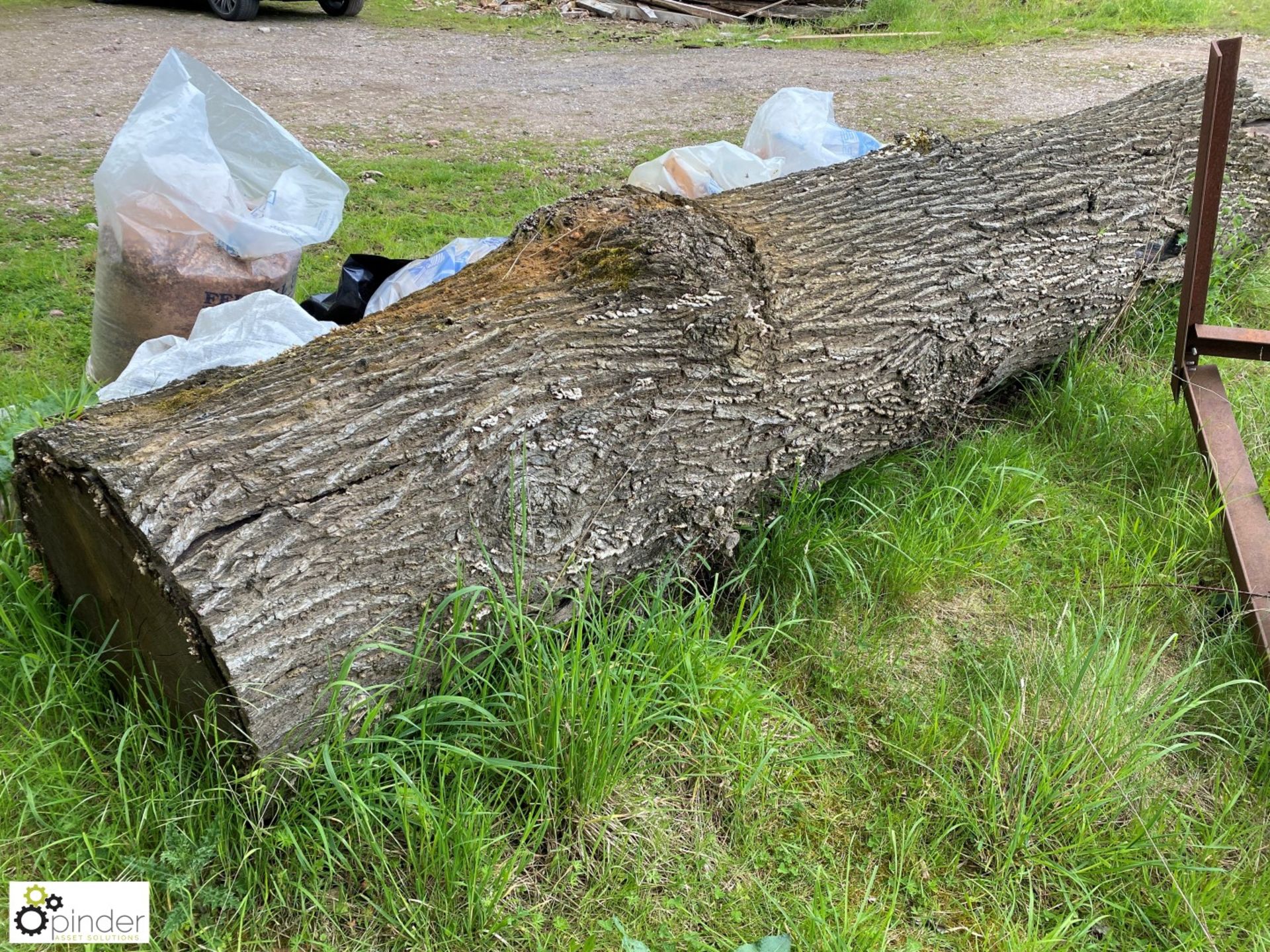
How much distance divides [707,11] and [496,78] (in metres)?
4.80

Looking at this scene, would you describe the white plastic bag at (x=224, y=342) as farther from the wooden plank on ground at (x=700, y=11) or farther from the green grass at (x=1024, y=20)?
the wooden plank on ground at (x=700, y=11)

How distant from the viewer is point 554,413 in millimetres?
2061

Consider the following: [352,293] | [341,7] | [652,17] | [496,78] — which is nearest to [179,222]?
[352,293]

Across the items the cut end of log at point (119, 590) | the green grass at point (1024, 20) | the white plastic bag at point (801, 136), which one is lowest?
the cut end of log at point (119, 590)

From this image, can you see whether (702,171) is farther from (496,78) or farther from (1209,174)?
(496,78)

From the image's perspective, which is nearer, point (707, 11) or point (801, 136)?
point (801, 136)

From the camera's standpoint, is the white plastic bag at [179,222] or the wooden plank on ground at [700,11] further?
the wooden plank on ground at [700,11]

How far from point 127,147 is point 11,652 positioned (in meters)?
1.86

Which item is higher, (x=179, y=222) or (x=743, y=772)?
(x=179, y=222)

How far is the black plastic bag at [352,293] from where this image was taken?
11.1ft

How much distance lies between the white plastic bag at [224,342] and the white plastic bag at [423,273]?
1.27 ft

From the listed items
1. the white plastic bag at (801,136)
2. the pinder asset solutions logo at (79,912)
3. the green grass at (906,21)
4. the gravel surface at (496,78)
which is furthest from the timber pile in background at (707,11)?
the pinder asset solutions logo at (79,912)

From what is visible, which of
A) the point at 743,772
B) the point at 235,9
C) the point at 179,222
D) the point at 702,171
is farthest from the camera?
the point at 235,9

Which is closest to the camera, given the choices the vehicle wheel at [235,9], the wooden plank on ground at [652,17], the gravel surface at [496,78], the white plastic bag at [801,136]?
the white plastic bag at [801,136]
